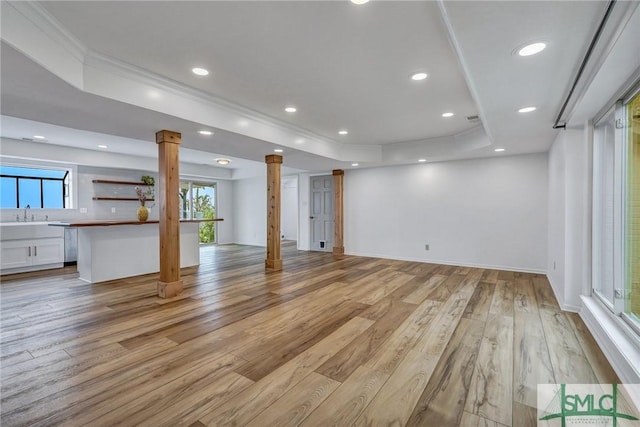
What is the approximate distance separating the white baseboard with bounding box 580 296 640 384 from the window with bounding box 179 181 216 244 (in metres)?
9.19

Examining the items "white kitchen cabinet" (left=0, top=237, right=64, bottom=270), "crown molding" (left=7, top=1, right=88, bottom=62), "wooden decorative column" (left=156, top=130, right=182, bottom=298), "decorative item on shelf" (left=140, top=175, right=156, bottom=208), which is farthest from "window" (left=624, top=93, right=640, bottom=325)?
"decorative item on shelf" (left=140, top=175, right=156, bottom=208)

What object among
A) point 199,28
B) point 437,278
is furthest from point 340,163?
point 199,28

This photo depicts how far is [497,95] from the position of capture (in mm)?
2758

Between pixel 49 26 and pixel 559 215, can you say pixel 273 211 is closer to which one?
pixel 49 26

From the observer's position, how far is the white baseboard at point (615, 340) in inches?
76.7

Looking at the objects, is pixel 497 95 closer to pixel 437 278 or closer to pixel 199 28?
pixel 199 28

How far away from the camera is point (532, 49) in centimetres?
200

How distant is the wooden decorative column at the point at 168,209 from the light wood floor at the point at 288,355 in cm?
27

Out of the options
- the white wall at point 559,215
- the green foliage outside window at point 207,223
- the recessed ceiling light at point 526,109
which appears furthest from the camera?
the green foliage outside window at point 207,223

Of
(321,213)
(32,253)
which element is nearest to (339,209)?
(321,213)

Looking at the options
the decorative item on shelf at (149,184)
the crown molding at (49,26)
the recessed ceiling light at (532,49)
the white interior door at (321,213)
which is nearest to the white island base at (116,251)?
the decorative item on shelf at (149,184)

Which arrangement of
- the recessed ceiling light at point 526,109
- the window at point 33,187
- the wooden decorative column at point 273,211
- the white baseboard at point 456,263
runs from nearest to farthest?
the recessed ceiling light at point 526,109
the white baseboard at point 456,263
the wooden decorative column at point 273,211
the window at point 33,187

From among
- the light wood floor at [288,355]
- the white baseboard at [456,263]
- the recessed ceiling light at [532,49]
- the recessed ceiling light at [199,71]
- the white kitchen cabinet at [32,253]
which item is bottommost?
the light wood floor at [288,355]

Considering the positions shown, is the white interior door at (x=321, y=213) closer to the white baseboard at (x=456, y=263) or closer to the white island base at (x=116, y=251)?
the white baseboard at (x=456, y=263)
